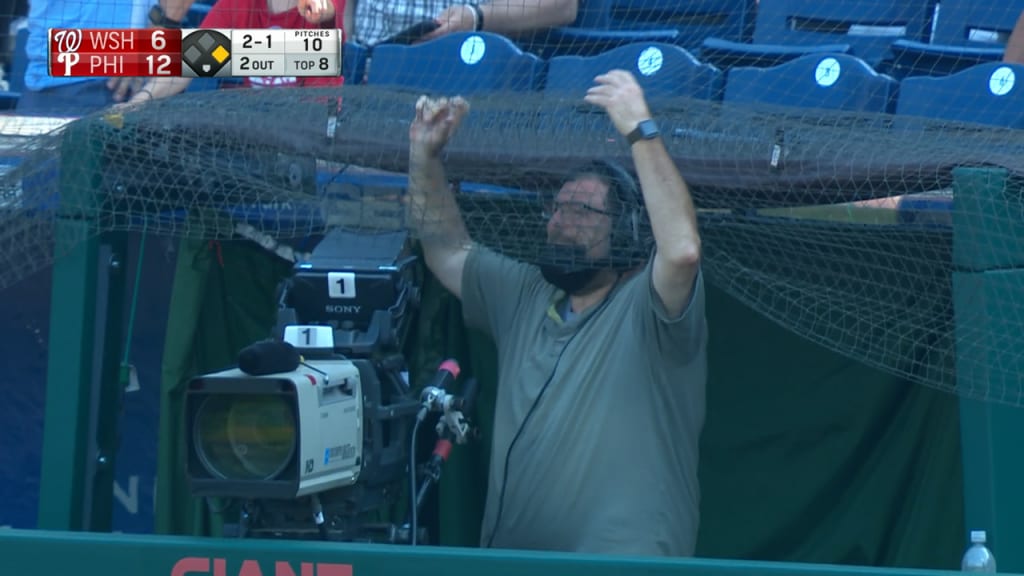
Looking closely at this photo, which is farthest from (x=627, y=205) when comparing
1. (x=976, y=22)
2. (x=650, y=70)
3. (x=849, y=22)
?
(x=976, y=22)

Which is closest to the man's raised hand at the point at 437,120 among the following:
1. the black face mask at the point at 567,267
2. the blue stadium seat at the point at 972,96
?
the black face mask at the point at 567,267

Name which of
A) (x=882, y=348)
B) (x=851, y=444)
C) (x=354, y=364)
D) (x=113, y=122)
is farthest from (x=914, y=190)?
(x=113, y=122)

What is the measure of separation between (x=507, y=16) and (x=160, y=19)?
113 centimetres

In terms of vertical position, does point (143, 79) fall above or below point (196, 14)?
below

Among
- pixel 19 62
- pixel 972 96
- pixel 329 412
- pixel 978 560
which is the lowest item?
pixel 978 560

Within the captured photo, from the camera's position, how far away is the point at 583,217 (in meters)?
3.06

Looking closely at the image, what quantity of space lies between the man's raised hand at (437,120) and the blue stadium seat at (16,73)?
2.24m

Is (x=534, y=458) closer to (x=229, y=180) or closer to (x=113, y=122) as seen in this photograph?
(x=229, y=180)

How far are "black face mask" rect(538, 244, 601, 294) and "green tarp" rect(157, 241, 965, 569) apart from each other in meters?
0.60

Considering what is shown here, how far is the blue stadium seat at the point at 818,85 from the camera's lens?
155 inches

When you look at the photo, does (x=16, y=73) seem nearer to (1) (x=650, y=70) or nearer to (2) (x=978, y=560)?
(1) (x=650, y=70)

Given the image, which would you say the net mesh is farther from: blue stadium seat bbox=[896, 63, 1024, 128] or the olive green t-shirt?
blue stadium seat bbox=[896, 63, 1024, 128]

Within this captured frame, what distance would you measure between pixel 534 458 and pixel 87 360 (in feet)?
3.51

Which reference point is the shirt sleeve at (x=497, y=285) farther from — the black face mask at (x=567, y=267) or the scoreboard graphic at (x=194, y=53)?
the scoreboard graphic at (x=194, y=53)
